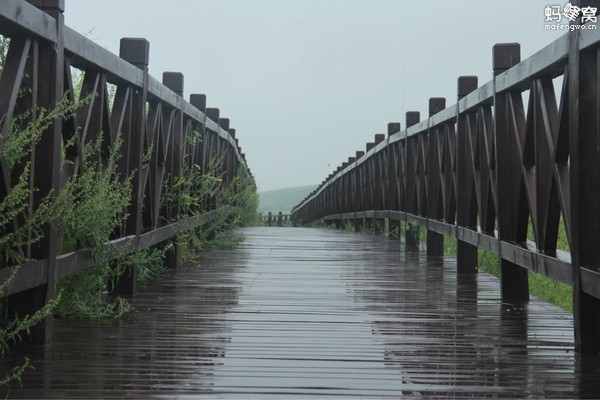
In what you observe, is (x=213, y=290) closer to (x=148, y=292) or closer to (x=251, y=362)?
(x=148, y=292)

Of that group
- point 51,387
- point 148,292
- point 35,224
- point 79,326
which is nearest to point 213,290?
point 148,292

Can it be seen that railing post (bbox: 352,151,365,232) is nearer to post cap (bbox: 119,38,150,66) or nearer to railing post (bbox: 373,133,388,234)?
railing post (bbox: 373,133,388,234)

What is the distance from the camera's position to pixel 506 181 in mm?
5203

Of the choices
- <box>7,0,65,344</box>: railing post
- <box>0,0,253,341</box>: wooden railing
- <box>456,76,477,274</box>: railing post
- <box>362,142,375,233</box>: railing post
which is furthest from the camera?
<box>362,142,375,233</box>: railing post

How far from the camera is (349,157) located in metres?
17.9

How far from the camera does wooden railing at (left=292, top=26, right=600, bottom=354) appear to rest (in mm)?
3514

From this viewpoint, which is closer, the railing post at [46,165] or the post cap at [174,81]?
the railing post at [46,165]

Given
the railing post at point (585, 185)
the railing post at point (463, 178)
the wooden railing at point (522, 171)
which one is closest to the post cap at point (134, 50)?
the wooden railing at point (522, 171)

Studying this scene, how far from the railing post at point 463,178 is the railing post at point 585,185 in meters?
3.05

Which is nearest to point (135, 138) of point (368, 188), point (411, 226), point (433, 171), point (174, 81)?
point (174, 81)

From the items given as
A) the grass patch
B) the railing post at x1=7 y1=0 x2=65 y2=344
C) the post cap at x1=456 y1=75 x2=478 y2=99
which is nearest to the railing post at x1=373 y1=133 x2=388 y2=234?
the grass patch

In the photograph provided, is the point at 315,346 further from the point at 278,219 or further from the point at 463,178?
the point at 278,219

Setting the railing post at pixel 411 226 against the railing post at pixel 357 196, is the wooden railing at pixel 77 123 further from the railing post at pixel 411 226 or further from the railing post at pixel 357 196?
the railing post at pixel 357 196

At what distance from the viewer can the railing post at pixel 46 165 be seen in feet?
11.4
